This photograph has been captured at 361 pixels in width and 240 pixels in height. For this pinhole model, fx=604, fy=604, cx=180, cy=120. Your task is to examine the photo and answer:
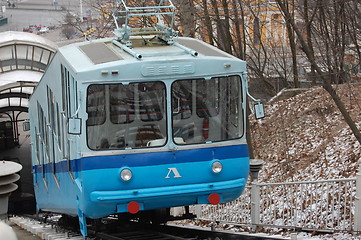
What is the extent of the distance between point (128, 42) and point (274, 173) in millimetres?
8836

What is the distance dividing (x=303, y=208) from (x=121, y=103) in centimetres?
447

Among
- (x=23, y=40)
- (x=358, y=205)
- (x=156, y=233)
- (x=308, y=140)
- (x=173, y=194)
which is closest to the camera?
(x=173, y=194)

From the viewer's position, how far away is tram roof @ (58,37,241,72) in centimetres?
835

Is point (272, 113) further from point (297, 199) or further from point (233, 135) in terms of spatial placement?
point (233, 135)

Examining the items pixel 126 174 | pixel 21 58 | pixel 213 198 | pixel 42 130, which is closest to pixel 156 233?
pixel 213 198

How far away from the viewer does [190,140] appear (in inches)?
333

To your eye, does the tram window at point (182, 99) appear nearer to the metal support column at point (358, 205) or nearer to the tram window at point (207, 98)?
the tram window at point (207, 98)

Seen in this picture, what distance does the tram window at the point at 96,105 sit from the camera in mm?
8125

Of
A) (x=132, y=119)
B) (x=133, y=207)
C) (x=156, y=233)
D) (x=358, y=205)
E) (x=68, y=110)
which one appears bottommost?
(x=156, y=233)

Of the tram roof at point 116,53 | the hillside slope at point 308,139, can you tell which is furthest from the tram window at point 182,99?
the hillside slope at point 308,139

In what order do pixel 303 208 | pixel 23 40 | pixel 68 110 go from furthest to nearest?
pixel 23 40 < pixel 303 208 < pixel 68 110

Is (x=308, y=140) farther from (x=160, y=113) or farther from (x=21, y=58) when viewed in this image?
(x=21, y=58)

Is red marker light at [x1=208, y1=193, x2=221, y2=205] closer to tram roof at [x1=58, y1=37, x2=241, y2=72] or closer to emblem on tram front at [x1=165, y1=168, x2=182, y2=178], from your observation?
emblem on tram front at [x1=165, y1=168, x2=182, y2=178]

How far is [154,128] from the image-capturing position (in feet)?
27.5
